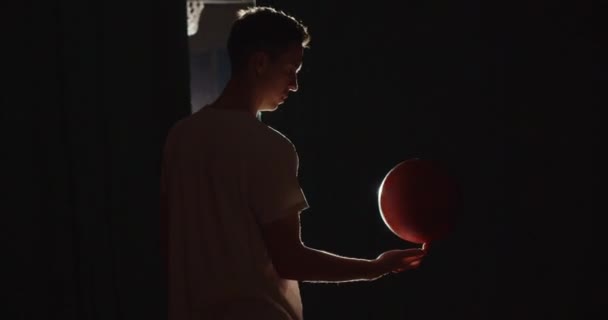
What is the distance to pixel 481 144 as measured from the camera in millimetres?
2598

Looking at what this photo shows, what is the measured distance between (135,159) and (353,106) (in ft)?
2.54

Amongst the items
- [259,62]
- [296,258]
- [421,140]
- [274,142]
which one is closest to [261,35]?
[259,62]

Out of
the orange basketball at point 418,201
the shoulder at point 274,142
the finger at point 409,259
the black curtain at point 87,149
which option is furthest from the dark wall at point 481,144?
the shoulder at point 274,142

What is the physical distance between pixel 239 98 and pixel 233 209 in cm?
19

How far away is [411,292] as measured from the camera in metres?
2.58

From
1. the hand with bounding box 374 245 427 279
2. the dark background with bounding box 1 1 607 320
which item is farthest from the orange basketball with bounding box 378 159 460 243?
the dark background with bounding box 1 1 607 320

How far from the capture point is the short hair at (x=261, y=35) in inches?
45.7

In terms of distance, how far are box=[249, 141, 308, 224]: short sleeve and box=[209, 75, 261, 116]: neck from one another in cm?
11

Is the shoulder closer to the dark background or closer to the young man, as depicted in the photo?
the young man

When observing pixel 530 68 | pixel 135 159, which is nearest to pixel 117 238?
pixel 135 159

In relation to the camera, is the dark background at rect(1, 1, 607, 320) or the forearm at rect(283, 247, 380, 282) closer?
the forearm at rect(283, 247, 380, 282)

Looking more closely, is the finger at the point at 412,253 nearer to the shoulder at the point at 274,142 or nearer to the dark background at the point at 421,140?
the shoulder at the point at 274,142

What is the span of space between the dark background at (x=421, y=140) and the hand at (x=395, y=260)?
125 cm

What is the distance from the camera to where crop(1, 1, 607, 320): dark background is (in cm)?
231
